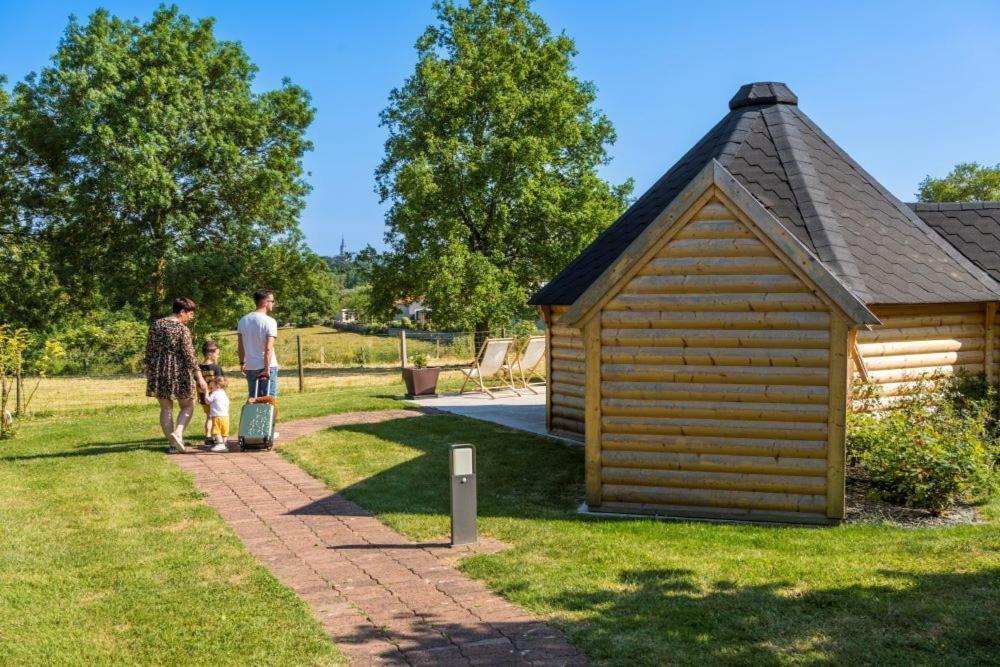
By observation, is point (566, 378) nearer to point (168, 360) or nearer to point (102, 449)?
point (168, 360)

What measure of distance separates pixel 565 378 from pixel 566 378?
1.1 inches

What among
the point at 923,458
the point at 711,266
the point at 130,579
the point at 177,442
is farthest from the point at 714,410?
the point at 177,442

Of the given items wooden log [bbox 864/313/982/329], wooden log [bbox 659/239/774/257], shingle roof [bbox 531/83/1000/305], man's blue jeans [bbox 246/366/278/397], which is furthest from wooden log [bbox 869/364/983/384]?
man's blue jeans [bbox 246/366/278/397]

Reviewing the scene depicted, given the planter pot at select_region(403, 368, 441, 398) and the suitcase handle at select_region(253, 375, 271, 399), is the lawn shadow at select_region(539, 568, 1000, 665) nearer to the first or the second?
the suitcase handle at select_region(253, 375, 271, 399)

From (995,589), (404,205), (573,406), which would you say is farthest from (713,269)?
(404,205)

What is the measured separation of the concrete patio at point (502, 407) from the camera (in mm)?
13031

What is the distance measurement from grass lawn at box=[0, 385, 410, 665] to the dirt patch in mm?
5169

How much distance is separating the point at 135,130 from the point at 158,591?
27.3 meters

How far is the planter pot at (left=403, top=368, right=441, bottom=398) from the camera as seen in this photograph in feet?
54.8

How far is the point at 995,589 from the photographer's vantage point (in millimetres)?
5207

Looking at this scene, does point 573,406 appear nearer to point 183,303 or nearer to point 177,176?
point 183,303

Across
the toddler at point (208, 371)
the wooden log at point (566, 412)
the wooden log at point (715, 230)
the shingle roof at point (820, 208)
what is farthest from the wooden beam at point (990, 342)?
the toddler at point (208, 371)

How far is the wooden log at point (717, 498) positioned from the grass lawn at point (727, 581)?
0.90 ft

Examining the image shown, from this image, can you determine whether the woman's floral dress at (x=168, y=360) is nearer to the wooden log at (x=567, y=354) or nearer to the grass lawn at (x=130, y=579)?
the grass lawn at (x=130, y=579)
